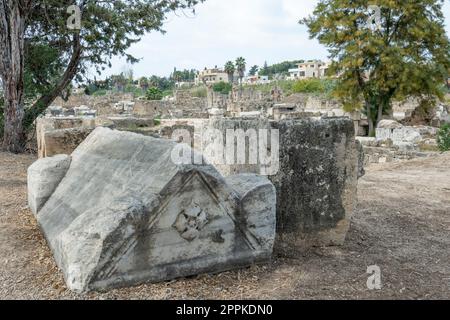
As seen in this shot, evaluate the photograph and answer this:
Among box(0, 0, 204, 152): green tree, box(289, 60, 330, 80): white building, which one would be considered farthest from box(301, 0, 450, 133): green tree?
box(289, 60, 330, 80): white building

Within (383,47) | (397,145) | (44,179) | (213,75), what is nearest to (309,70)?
(213,75)

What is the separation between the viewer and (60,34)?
11984mm

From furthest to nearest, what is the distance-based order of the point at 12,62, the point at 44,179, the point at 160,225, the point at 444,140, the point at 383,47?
the point at 383,47
the point at 444,140
the point at 12,62
the point at 44,179
the point at 160,225

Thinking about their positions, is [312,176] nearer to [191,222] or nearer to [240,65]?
[191,222]

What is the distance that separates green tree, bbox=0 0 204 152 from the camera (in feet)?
33.6

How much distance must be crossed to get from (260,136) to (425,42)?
62.8 feet

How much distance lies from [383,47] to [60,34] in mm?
13481

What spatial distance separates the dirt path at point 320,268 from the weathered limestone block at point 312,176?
0.65 ft

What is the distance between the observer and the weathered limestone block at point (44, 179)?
4539mm

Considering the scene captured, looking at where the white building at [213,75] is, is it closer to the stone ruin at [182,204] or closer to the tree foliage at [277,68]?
the tree foliage at [277,68]

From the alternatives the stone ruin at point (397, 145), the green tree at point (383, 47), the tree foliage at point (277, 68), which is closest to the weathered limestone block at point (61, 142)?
the stone ruin at point (397, 145)

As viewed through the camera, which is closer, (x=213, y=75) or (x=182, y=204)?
(x=182, y=204)

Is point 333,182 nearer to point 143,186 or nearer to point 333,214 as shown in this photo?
point 333,214

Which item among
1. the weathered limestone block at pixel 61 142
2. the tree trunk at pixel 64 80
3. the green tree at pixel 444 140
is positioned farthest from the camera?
the green tree at pixel 444 140
